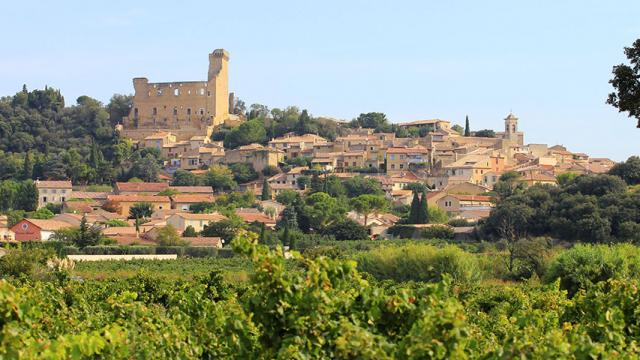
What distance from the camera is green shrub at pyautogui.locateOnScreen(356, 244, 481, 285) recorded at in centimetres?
4141

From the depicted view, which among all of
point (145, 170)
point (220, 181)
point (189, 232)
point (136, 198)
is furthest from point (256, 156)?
point (189, 232)

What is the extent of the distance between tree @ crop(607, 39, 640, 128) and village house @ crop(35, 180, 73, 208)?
7169cm

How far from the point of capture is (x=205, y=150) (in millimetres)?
102125

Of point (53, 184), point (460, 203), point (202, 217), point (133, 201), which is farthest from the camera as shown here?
point (53, 184)

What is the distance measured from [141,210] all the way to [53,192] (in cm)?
862

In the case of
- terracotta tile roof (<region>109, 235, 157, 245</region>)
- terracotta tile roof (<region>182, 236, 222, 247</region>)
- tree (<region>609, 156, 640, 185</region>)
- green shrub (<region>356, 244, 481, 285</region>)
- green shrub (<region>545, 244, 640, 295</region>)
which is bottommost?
terracotta tile roof (<region>109, 235, 157, 245</region>)

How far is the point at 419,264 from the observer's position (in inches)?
1698

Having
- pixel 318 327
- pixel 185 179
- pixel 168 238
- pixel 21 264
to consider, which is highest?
pixel 318 327

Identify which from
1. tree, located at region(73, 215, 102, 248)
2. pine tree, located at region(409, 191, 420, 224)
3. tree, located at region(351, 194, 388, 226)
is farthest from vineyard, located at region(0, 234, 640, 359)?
tree, located at region(351, 194, 388, 226)

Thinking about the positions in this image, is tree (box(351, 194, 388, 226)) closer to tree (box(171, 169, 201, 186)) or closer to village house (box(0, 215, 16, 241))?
tree (box(171, 169, 201, 186))

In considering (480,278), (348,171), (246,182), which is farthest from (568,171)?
(480,278)

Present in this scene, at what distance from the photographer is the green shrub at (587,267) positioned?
35656 mm

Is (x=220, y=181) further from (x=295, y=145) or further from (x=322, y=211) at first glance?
(x=322, y=211)

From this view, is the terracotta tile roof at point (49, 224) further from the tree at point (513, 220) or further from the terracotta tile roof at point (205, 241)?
the tree at point (513, 220)
